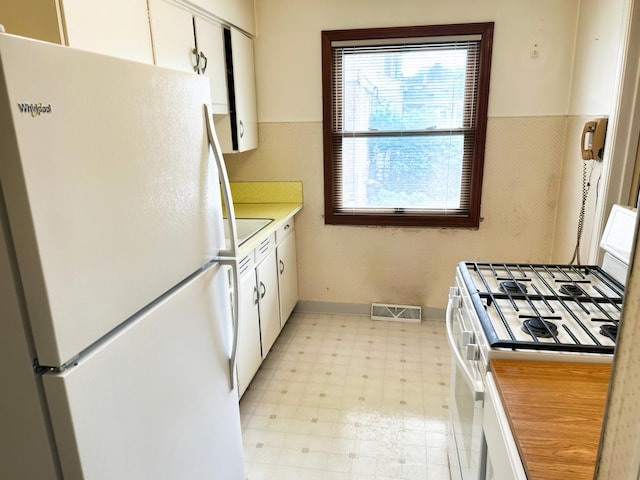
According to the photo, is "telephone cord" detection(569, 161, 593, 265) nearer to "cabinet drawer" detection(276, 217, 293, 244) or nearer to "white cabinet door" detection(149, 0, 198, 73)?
"cabinet drawer" detection(276, 217, 293, 244)

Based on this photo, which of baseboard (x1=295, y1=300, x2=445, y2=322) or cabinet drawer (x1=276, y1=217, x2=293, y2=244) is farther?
baseboard (x1=295, y1=300, x2=445, y2=322)

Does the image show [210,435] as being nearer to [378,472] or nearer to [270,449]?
[270,449]

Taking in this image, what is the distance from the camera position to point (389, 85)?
9.64 ft

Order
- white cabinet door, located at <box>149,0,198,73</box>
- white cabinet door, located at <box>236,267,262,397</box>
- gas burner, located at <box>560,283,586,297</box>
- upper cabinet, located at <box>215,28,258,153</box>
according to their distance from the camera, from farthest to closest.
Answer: upper cabinet, located at <box>215,28,258,153</box>, white cabinet door, located at <box>236,267,262,397</box>, white cabinet door, located at <box>149,0,198,73</box>, gas burner, located at <box>560,283,586,297</box>

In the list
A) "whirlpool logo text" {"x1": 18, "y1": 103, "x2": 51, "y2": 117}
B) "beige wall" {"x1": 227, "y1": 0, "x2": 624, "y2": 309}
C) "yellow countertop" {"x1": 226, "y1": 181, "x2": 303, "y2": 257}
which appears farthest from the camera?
"yellow countertop" {"x1": 226, "y1": 181, "x2": 303, "y2": 257}

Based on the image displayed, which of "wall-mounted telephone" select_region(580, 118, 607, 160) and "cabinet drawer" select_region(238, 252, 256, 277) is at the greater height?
"wall-mounted telephone" select_region(580, 118, 607, 160)

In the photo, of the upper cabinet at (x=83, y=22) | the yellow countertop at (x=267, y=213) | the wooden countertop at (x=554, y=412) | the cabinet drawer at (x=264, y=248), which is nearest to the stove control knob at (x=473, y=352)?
the wooden countertop at (x=554, y=412)

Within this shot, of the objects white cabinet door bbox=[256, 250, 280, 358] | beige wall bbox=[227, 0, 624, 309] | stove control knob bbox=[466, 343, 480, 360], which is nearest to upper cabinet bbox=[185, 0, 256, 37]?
beige wall bbox=[227, 0, 624, 309]

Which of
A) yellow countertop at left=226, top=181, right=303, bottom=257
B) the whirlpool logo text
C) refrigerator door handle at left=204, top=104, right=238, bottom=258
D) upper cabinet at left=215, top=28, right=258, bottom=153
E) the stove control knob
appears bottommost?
the stove control knob

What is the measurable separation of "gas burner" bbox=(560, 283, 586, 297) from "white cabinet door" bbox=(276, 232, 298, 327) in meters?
1.74

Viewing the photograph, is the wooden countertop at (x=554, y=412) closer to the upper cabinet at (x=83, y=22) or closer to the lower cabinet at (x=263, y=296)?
the lower cabinet at (x=263, y=296)

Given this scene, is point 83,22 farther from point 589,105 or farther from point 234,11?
point 589,105

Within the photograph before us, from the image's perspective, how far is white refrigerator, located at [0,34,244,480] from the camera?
761 millimetres

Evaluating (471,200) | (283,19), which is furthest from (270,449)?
(283,19)
